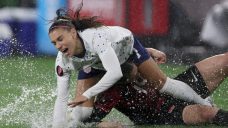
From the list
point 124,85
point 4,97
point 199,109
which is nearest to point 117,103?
point 124,85

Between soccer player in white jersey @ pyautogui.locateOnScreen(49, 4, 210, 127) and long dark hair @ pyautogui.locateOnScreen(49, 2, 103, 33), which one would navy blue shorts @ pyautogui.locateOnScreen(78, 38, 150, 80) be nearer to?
soccer player in white jersey @ pyautogui.locateOnScreen(49, 4, 210, 127)

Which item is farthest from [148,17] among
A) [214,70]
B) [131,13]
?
[214,70]

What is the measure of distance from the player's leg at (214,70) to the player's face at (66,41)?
1.20 meters

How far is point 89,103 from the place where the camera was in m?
6.31

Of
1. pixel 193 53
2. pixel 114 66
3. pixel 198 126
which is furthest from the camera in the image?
pixel 193 53

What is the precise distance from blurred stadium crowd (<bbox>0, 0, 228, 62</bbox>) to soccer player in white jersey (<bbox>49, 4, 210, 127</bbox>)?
3613 millimetres

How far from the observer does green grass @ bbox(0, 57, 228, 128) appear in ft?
21.8

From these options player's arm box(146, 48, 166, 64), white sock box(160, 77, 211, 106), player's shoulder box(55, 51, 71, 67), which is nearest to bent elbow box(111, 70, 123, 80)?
player's shoulder box(55, 51, 71, 67)

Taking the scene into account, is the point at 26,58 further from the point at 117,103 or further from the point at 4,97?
the point at 117,103

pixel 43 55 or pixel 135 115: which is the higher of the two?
pixel 135 115

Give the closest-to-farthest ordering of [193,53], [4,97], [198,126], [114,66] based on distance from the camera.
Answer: [114,66] < [198,126] < [4,97] < [193,53]

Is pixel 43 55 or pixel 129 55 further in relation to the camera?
pixel 43 55

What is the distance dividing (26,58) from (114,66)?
4.93m

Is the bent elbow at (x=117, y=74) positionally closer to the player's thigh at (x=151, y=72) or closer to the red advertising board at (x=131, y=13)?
the player's thigh at (x=151, y=72)
